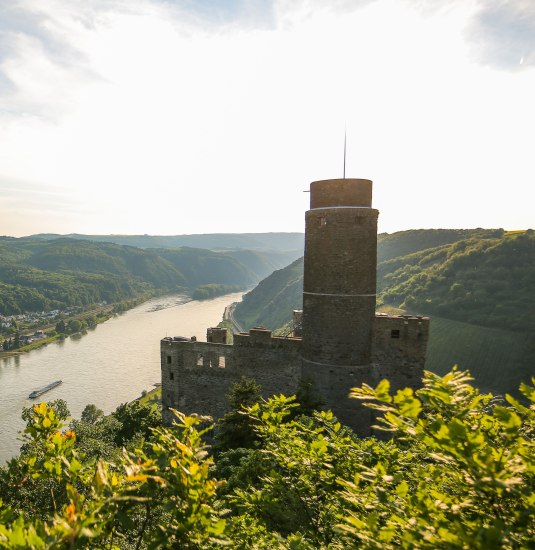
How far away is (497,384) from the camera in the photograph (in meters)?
53.1

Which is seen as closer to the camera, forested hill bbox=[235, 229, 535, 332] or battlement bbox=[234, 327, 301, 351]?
battlement bbox=[234, 327, 301, 351]

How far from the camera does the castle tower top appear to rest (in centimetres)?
1562

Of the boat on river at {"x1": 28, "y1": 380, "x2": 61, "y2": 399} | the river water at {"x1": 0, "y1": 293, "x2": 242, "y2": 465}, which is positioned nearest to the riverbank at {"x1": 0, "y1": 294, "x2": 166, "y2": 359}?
the river water at {"x1": 0, "y1": 293, "x2": 242, "y2": 465}

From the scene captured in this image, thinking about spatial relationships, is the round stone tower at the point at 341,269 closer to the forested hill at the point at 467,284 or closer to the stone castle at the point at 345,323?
the stone castle at the point at 345,323

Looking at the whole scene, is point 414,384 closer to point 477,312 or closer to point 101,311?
point 477,312

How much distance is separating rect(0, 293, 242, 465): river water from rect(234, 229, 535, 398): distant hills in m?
32.3

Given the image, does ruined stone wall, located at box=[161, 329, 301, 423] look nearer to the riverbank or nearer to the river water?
the river water

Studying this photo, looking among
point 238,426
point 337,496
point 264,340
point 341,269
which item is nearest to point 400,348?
point 341,269

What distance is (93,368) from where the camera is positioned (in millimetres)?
75312

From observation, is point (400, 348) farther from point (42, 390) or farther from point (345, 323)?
point (42, 390)

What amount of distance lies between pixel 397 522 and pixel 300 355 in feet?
45.6

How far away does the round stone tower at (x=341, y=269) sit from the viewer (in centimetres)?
1566

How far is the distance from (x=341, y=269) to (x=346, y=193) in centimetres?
319

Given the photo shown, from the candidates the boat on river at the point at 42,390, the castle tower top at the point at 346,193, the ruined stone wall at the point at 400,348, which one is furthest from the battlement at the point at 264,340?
the boat on river at the point at 42,390
